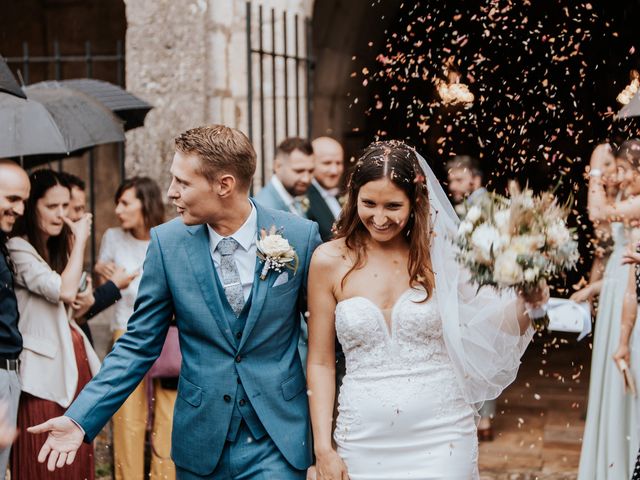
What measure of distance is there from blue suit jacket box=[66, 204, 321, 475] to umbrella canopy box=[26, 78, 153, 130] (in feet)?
9.73

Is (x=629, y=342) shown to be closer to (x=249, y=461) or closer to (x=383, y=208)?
(x=383, y=208)

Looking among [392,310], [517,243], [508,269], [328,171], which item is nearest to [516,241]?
[517,243]

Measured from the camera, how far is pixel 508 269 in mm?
3594

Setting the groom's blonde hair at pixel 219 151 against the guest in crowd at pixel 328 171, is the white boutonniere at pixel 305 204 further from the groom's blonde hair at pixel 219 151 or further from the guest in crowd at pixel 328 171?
the groom's blonde hair at pixel 219 151

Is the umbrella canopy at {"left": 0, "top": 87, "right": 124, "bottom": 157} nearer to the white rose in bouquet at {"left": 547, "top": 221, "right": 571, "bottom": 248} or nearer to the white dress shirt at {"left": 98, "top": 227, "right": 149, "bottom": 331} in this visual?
the white dress shirt at {"left": 98, "top": 227, "right": 149, "bottom": 331}

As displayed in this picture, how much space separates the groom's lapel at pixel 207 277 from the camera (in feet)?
12.5

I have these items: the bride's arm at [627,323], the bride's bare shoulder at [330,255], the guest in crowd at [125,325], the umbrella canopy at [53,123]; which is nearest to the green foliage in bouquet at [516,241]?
the bride's bare shoulder at [330,255]

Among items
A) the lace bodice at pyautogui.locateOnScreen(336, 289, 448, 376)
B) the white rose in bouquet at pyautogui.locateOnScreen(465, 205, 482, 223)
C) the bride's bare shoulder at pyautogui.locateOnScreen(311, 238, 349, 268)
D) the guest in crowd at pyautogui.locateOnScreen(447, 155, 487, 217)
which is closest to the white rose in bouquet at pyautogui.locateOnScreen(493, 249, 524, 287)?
the white rose in bouquet at pyautogui.locateOnScreen(465, 205, 482, 223)

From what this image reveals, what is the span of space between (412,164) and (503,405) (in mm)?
5282

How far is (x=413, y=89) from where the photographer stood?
1402 centimetres

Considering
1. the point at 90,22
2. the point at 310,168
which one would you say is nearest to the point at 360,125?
the point at 90,22

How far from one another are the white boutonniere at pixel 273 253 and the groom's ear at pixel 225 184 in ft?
0.70

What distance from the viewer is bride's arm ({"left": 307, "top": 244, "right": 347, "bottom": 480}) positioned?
3.95m

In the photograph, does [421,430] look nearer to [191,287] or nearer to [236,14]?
[191,287]
